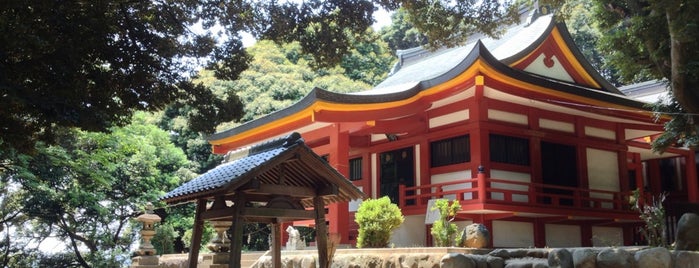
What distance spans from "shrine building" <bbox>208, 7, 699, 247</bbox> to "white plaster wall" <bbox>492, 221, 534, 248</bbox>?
3 centimetres

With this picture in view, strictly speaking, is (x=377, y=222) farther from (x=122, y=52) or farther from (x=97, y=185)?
(x=97, y=185)

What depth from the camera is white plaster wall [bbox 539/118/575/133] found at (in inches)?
586

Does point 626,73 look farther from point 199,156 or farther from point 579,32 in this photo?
point 579,32

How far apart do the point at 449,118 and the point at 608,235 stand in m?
5.60

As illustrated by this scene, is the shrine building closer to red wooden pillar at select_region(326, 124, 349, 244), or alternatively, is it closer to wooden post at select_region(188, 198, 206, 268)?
red wooden pillar at select_region(326, 124, 349, 244)

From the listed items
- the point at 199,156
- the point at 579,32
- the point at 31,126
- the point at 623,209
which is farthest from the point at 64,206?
the point at 579,32

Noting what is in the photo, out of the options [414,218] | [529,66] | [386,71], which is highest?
[386,71]

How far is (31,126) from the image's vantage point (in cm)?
728

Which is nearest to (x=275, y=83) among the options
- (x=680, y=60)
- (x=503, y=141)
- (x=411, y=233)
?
(x=411, y=233)

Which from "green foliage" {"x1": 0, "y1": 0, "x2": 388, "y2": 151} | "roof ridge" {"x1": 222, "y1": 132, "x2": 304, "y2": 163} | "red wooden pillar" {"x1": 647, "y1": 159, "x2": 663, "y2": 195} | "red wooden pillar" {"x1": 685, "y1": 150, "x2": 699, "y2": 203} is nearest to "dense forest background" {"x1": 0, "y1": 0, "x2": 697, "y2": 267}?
"green foliage" {"x1": 0, "y1": 0, "x2": 388, "y2": 151}

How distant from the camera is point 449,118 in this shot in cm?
1446

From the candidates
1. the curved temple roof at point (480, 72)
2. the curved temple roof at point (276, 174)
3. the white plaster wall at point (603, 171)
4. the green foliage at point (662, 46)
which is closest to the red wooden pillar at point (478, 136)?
the curved temple roof at point (480, 72)

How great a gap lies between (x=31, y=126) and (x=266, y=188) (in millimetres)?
2914

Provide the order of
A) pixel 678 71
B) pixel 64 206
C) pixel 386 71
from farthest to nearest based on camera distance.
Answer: pixel 386 71
pixel 64 206
pixel 678 71
